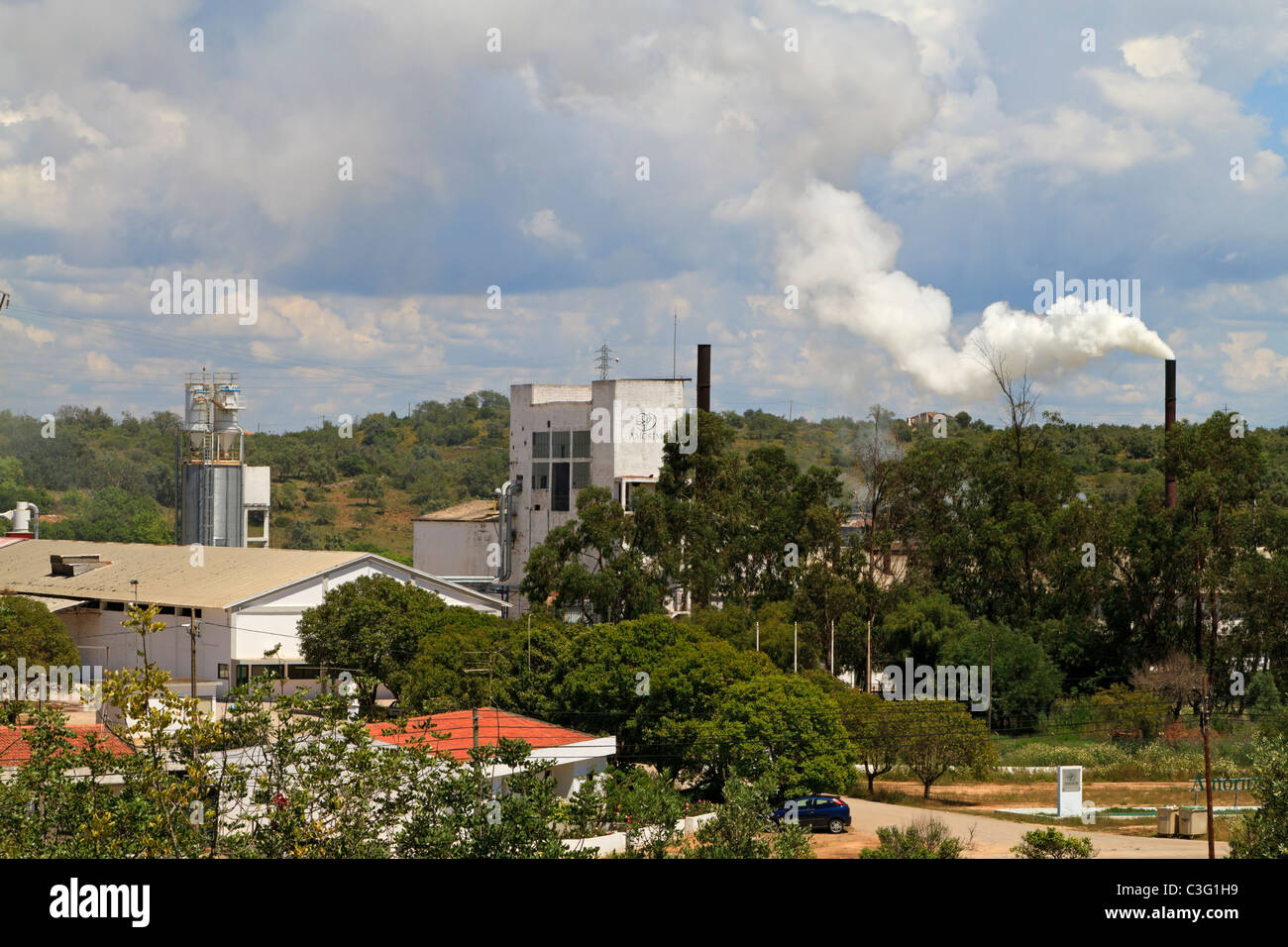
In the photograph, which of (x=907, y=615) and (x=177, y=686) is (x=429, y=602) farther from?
(x=907, y=615)

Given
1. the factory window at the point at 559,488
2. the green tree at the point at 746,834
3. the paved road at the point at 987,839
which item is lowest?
the paved road at the point at 987,839

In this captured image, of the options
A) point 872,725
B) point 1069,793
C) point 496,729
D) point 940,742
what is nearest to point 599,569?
point 872,725

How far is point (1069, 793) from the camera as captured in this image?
36.4 metres

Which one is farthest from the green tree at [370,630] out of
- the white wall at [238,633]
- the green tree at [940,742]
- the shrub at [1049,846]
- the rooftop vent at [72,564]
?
the shrub at [1049,846]

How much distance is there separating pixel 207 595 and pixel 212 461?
1491cm

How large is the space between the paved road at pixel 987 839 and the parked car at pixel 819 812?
14.4 inches

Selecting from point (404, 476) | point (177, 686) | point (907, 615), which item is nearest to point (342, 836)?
point (177, 686)

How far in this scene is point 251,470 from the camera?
6488cm

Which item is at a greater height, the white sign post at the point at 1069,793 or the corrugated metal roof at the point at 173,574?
the corrugated metal roof at the point at 173,574

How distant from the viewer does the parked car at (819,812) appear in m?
32.8

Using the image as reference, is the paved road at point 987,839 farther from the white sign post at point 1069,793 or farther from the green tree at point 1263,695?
the green tree at point 1263,695

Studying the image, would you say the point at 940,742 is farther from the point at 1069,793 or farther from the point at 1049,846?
the point at 1049,846

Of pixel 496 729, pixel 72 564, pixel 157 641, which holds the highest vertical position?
pixel 72 564
